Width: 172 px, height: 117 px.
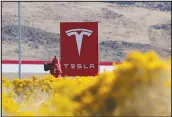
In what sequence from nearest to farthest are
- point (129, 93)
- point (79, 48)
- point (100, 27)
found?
1. point (129, 93)
2. point (79, 48)
3. point (100, 27)

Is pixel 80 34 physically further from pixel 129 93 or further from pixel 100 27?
pixel 100 27

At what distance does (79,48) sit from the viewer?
11422 millimetres

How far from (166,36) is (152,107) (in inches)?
1131

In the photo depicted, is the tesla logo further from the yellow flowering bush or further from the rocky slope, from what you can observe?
the rocky slope

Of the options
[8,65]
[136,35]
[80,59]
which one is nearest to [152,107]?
[80,59]

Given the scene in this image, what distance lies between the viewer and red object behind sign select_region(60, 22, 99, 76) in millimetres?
10914

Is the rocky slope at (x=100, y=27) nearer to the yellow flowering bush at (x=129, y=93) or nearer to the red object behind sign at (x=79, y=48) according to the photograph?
the red object behind sign at (x=79, y=48)

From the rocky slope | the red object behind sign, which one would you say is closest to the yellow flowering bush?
Answer: the red object behind sign

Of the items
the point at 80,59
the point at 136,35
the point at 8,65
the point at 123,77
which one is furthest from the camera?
the point at 136,35

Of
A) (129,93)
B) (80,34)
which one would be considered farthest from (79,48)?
(129,93)

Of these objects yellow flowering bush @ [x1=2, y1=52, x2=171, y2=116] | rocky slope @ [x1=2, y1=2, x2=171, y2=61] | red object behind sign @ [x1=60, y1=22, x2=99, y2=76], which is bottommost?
yellow flowering bush @ [x1=2, y1=52, x2=171, y2=116]

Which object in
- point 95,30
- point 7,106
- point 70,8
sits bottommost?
point 7,106

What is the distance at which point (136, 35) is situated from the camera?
3319 centimetres

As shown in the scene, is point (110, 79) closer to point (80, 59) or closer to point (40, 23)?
point (80, 59)
